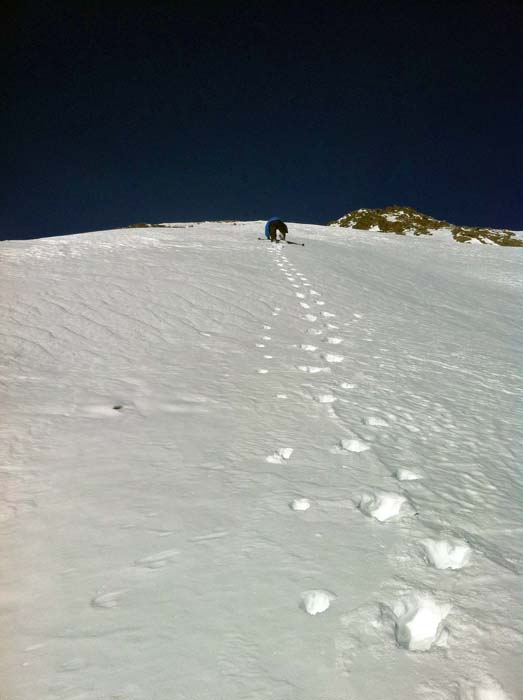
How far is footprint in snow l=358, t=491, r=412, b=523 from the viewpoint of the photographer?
208cm

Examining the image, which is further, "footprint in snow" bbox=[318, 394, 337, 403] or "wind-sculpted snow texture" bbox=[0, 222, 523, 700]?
"footprint in snow" bbox=[318, 394, 337, 403]

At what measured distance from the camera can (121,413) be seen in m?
3.10

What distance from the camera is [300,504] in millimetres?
2127

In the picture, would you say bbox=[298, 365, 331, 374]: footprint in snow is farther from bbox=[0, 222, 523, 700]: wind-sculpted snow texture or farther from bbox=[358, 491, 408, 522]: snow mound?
bbox=[358, 491, 408, 522]: snow mound

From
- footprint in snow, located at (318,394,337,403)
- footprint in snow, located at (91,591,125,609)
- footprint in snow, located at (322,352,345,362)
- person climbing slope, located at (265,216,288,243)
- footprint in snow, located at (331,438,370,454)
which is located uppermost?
person climbing slope, located at (265,216,288,243)

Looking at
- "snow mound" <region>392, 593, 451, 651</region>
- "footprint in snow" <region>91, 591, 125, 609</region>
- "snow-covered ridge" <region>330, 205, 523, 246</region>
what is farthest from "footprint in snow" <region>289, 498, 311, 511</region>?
"snow-covered ridge" <region>330, 205, 523, 246</region>

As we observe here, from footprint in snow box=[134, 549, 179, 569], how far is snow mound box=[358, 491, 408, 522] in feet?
2.90

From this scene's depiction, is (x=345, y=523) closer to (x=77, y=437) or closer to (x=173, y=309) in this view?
(x=77, y=437)

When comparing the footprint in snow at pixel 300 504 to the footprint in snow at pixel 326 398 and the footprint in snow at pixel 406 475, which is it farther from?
the footprint in snow at pixel 326 398

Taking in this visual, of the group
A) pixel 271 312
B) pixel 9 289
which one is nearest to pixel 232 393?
pixel 271 312

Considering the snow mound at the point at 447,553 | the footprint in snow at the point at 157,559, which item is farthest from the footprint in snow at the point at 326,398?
the footprint in snow at the point at 157,559

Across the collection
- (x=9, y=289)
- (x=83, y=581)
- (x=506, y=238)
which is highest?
(x=506, y=238)

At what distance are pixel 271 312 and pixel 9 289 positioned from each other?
3.54m

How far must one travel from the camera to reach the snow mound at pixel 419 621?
1409 mm
